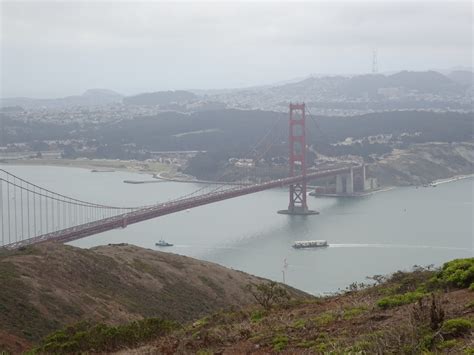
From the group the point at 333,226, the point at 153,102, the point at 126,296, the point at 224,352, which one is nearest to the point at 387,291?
the point at 224,352

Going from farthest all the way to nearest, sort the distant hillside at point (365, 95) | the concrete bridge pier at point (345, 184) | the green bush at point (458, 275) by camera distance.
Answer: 1. the distant hillside at point (365, 95)
2. the concrete bridge pier at point (345, 184)
3. the green bush at point (458, 275)

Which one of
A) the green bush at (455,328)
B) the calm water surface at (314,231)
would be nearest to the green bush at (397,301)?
the green bush at (455,328)

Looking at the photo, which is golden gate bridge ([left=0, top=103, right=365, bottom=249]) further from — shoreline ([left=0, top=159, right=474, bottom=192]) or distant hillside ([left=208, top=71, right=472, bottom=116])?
distant hillside ([left=208, top=71, right=472, bottom=116])

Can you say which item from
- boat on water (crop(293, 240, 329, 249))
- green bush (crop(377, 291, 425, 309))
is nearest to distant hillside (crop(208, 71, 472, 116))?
boat on water (crop(293, 240, 329, 249))

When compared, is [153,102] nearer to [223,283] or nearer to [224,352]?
[223,283]

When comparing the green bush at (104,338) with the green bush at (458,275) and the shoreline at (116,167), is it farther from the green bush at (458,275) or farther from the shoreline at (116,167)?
the shoreline at (116,167)

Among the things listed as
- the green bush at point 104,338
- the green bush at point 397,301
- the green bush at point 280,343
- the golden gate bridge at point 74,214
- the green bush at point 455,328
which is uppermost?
the green bush at point 455,328

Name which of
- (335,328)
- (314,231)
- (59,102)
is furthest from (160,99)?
(335,328)
